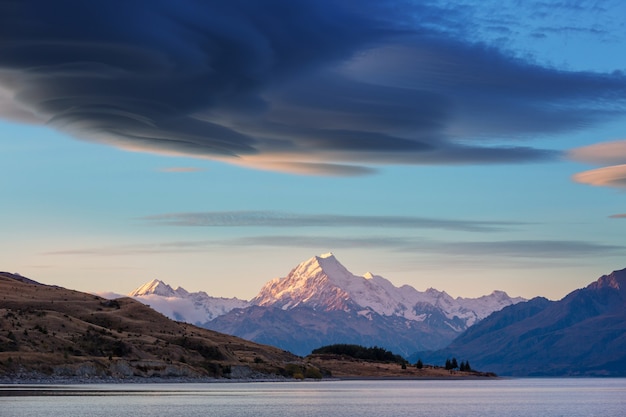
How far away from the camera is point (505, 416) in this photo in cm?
15825

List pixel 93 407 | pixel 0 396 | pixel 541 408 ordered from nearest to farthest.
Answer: pixel 93 407
pixel 0 396
pixel 541 408

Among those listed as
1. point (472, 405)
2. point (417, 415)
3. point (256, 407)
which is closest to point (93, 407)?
point (256, 407)

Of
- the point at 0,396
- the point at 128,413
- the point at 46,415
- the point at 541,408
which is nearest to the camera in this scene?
the point at 46,415

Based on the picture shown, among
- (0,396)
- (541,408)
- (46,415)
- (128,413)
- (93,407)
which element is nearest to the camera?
(46,415)

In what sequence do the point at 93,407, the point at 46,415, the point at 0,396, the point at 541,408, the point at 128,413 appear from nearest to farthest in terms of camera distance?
the point at 46,415 < the point at 128,413 < the point at 93,407 < the point at 0,396 < the point at 541,408

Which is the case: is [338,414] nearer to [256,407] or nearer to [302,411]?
[302,411]

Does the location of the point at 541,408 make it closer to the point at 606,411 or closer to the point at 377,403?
the point at 606,411

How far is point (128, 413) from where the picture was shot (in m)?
143

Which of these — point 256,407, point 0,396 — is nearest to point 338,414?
point 256,407

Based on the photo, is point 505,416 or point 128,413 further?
point 505,416

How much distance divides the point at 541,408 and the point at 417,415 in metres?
40.8

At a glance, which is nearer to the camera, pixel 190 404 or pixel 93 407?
pixel 93 407

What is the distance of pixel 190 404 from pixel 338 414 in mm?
29644

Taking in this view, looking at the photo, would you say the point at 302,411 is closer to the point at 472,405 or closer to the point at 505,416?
the point at 505,416
